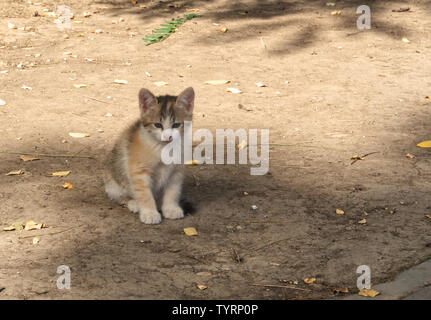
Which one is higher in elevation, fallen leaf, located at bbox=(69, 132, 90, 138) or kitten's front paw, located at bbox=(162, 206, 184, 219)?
kitten's front paw, located at bbox=(162, 206, 184, 219)

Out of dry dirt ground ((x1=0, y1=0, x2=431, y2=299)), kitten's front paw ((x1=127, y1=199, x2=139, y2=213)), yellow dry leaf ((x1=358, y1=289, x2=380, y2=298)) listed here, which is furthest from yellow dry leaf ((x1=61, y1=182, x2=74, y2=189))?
yellow dry leaf ((x1=358, y1=289, x2=380, y2=298))

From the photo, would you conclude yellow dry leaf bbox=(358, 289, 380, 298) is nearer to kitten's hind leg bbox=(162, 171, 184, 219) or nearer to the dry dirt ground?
the dry dirt ground

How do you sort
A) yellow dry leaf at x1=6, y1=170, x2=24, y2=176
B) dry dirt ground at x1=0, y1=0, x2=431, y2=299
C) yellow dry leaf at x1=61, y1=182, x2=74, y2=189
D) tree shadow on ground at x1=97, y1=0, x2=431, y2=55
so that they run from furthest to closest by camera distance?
1. tree shadow on ground at x1=97, y1=0, x2=431, y2=55
2. yellow dry leaf at x1=6, y1=170, x2=24, y2=176
3. yellow dry leaf at x1=61, y1=182, x2=74, y2=189
4. dry dirt ground at x1=0, y1=0, x2=431, y2=299

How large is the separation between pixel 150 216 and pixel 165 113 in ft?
2.28

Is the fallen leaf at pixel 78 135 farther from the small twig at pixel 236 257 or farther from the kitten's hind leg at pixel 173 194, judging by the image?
the small twig at pixel 236 257

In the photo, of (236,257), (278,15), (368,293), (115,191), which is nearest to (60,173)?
(115,191)

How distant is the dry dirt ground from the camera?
11.9 ft

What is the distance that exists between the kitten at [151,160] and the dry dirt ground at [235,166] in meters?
0.14

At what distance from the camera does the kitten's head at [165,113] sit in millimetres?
4172

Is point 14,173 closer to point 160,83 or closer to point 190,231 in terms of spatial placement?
point 190,231

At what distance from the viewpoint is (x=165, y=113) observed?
4.18 meters

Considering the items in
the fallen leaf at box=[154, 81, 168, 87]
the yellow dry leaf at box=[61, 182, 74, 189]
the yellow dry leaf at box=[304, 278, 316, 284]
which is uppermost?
the yellow dry leaf at box=[61, 182, 74, 189]

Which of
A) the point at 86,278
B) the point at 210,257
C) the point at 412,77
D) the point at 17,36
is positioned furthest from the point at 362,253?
the point at 17,36

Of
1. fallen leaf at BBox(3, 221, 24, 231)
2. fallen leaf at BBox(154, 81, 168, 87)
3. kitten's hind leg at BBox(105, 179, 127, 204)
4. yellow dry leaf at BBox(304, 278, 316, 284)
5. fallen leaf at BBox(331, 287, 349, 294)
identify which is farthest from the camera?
fallen leaf at BBox(154, 81, 168, 87)
